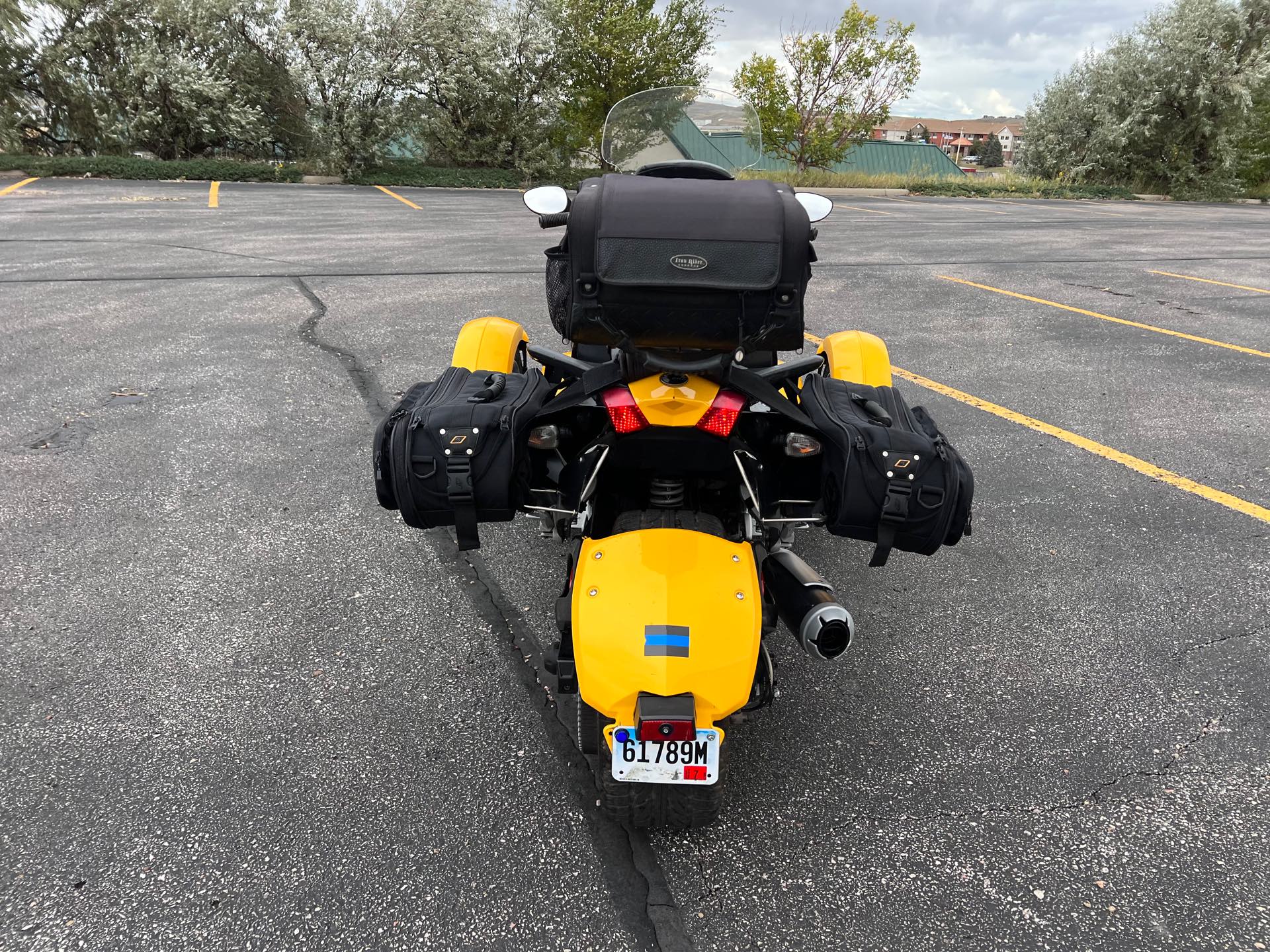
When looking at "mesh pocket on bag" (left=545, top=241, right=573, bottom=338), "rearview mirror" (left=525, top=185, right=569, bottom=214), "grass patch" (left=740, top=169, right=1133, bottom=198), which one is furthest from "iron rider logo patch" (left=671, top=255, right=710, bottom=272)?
"grass patch" (left=740, top=169, right=1133, bottom=198)

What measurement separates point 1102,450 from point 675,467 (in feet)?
11.3

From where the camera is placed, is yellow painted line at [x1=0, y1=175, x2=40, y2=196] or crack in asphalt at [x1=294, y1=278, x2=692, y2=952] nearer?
crack in asphalt at [x1=294, y1=278, x2=692, y2=952]

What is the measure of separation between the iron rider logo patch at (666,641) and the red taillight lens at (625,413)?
0.50 m

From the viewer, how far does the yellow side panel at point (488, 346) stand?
9.56ft

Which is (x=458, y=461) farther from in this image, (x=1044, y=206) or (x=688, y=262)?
(x=1044, y=206)

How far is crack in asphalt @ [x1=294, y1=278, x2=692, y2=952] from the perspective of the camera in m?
1.77

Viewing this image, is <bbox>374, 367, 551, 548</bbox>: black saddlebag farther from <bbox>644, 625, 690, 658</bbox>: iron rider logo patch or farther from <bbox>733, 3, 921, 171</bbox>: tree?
<bbox>733, 3, 921, 171</bbox>: tree

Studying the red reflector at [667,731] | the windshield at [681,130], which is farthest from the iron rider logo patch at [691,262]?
the windshield at [681,130]

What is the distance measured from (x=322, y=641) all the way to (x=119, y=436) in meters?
2.38

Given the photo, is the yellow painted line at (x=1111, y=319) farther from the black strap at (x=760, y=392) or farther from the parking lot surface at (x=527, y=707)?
the black strap at (x=760, y=392)

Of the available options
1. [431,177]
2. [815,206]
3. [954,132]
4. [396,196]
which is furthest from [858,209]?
[954,132]

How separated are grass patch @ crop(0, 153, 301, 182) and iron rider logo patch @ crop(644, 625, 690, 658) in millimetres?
18961

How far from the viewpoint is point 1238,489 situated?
3.92 meters

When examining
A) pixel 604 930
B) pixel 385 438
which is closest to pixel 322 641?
pixel 385 438
